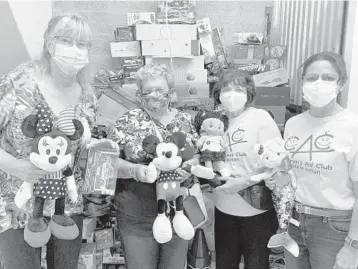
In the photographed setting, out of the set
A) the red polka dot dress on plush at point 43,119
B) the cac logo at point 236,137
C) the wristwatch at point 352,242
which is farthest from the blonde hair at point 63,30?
the wristwatch at point 352,242

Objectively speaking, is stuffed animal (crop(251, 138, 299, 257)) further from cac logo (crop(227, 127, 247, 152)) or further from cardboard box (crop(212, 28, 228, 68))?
cardboard box (crop(212, 28, 228, 68))

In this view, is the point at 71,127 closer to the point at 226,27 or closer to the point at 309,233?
the point at 309,233

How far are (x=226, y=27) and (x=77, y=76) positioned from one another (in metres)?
1.97

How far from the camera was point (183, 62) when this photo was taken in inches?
109

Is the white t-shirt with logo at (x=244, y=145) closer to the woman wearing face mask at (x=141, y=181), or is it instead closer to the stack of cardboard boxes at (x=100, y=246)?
the woman wearing face mask at (x=141, y=181)

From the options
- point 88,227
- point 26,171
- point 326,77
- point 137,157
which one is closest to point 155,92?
point 137,157

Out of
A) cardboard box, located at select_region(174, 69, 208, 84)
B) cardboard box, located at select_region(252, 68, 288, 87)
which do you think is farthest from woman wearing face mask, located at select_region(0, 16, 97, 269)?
cardboard box, located at select_region(252, 68, 288, 87)

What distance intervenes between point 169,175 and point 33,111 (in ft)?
1.95

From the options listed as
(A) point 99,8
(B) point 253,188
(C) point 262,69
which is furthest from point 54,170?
(A) point 99,8

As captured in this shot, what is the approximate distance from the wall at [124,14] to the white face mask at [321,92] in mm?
1871

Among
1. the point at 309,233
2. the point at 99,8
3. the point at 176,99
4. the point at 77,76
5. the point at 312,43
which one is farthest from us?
the point at 99,8

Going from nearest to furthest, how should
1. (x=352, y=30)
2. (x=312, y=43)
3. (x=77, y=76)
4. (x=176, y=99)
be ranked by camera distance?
(x=77, y=76) → (x=352, y=30) → (x=176, y=99) → (x=312, y=43)

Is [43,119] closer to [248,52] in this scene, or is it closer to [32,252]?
[32,252]

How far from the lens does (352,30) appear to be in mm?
2105
